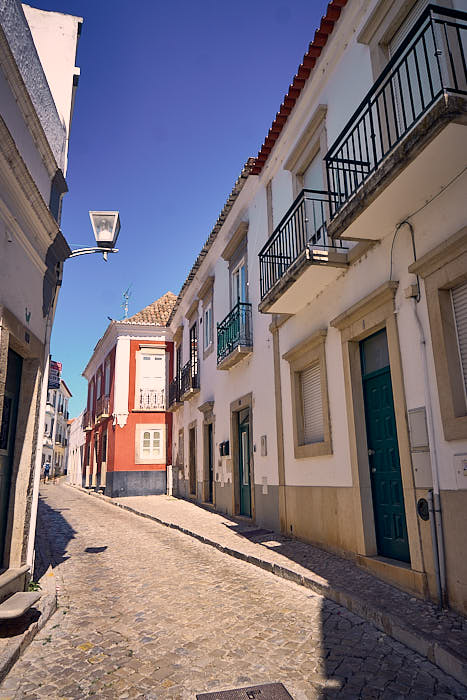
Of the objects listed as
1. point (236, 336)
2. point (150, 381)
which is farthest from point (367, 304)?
point (150, 381)

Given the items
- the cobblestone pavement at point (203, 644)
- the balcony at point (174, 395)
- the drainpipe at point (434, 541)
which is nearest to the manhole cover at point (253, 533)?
the cobblestone pavement at point (203, 644)

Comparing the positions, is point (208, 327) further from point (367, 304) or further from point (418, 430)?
point (418, 430)

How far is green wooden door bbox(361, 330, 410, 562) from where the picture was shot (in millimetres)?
5707

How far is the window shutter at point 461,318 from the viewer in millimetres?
4625

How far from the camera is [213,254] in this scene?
550 inches

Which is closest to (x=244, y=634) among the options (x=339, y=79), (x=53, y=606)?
(x=53, y=606)

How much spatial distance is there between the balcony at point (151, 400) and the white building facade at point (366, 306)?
9.96 m

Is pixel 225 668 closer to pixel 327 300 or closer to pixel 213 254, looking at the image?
pixel 327 300

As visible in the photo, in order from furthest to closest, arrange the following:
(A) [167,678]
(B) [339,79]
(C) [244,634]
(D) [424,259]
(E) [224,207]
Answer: (E) [224,207]
(B) [339,79]
(D) [424,259]
(C) [244,634]
(A) [167,678]

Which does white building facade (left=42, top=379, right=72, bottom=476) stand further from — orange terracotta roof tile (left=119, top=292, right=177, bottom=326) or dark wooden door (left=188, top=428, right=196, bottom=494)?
dark wooden door (left=188, top=428, right=196, bottom=494)

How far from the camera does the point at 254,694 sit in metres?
3.04

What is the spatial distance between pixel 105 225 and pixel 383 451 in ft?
15.2

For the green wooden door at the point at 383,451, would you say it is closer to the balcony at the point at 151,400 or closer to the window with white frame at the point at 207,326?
the window with white frame at the point at 207,326

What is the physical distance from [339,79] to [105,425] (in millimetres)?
19102
